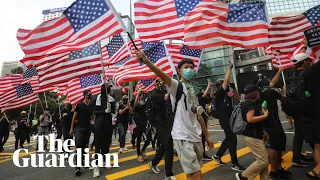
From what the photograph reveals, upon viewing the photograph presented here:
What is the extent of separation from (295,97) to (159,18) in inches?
162

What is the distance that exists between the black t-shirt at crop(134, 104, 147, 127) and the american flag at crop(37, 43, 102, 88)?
1.56 m

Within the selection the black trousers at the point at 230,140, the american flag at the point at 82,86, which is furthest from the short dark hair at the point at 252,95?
the american flag at the point at 82,86

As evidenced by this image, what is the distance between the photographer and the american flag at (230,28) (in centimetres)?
575

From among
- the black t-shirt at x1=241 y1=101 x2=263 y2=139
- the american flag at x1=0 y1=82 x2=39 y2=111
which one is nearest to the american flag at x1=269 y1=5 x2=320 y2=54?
the black t-shirt at x1=241 y1=101 x2=263 y2=139

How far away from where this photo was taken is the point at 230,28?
19.3 ft

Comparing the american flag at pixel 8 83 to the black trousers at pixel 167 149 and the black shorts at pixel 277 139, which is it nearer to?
→ the black trousers at pixel 167 149

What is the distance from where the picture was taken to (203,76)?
138 ft

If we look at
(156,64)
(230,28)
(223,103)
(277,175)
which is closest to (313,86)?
(277,175)

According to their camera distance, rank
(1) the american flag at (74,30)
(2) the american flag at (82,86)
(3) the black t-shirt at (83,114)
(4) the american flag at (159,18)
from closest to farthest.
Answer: (1) the american flag at (74,30) < (3) the black t-shirt at (83,114) < (4) the american flag at (159,18) < (2) the american flag at (82,86)

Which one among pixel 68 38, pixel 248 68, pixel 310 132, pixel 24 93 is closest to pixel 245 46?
pixel 310 132

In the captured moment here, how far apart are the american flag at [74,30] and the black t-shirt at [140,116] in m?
2.42

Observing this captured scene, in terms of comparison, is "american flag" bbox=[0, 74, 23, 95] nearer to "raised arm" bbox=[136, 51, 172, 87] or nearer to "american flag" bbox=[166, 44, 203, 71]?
"american flag" bbox=[166, 44, 203, 71]

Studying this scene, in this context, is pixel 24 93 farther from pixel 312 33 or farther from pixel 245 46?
pixel 312 33

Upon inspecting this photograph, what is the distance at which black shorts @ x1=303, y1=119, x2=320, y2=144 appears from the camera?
3471 millimetres
